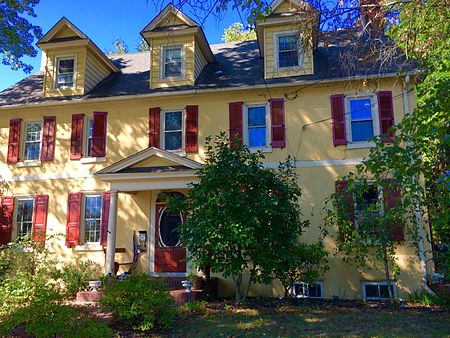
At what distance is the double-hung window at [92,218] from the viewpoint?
495 inches

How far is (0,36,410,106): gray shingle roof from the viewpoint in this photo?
1218 centimetres

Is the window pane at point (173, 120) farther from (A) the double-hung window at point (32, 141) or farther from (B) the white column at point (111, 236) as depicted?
(A) the double-hung window at point (32, 141)

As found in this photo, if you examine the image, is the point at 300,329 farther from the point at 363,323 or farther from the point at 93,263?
the point at 93,263

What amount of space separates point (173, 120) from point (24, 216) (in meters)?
5.76

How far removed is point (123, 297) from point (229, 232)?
241 cm

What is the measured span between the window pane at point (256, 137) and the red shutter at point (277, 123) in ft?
1.17

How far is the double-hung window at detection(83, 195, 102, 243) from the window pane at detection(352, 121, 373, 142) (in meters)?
7.96

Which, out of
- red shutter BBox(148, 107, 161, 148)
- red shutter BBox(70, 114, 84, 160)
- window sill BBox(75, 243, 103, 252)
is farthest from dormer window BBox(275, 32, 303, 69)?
window sill BBox(75, 243, 103, 252)

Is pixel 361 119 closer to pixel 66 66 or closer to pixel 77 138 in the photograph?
pixel 77 138

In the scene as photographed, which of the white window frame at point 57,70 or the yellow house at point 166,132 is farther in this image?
the white window frame at point 57,70

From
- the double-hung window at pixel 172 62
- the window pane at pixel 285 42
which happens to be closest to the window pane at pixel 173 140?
the double-hung window at pixel 172 62

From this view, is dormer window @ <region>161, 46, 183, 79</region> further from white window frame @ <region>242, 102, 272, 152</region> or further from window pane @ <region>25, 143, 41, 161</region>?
window pane @ <region>25, 143, 41, 161</region>

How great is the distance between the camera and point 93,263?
12.2m

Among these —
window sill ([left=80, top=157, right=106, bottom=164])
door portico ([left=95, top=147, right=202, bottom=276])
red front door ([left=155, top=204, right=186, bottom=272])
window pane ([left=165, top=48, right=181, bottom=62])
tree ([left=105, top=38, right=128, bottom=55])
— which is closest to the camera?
door portico ([left=95, top=147, right=202, bottom=276])
